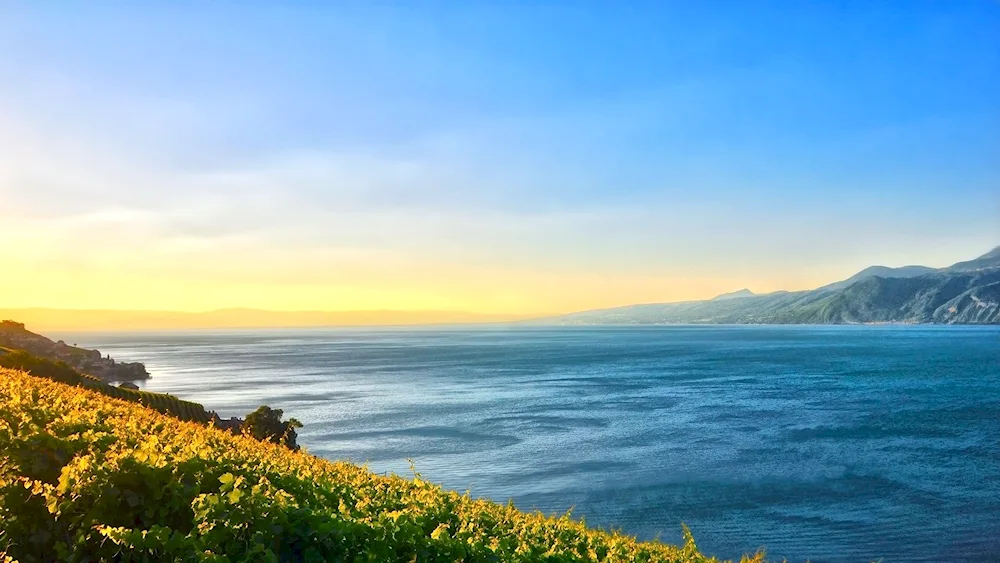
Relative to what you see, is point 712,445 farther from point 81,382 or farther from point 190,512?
point 190,512

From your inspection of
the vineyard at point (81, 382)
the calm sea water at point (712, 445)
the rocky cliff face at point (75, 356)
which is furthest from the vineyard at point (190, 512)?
the rocky cliff face at point (75, 356)

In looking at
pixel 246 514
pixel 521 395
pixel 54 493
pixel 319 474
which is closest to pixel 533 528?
pixel 319 474

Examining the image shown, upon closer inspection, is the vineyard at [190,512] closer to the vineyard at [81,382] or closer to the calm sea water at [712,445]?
the vineyard at [81,382]

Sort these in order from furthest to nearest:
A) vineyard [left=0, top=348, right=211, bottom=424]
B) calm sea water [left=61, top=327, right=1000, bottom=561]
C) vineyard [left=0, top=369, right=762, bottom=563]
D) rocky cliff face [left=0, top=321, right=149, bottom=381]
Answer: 1. rocky cliff face [left=0, top=321, right=149, bottom=381]
2. calm sea water [left=61, top=327, right=1000, bottom=561]
3. vineyard [left=0, top=348, right=211, bottom=424]
4. vineyard [left=0, top=369, right=762, bottom=563]

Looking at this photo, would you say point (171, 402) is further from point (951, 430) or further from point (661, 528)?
point (951, 430)

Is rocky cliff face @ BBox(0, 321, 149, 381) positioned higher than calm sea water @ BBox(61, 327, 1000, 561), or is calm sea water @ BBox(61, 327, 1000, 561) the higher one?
rocky cliff face @ BBox(0, 321, 149, 381)

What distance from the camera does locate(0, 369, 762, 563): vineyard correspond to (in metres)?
6.14

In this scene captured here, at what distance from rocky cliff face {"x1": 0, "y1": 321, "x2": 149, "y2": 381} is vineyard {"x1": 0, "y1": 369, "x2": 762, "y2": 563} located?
96533mm

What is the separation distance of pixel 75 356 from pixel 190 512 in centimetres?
11833

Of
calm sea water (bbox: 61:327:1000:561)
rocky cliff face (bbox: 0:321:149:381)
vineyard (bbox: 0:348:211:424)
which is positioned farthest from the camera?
rocky cliff face (bbox: 0:321:149:381)

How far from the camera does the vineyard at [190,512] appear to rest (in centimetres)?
614

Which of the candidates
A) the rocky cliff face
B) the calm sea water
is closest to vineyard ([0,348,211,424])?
the calm sea water

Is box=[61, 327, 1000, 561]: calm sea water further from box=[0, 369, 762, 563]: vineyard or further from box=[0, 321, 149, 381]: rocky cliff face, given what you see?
box=[0, 369, 762, 563]: vineyard

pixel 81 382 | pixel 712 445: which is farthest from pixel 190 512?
pixel 712 445
